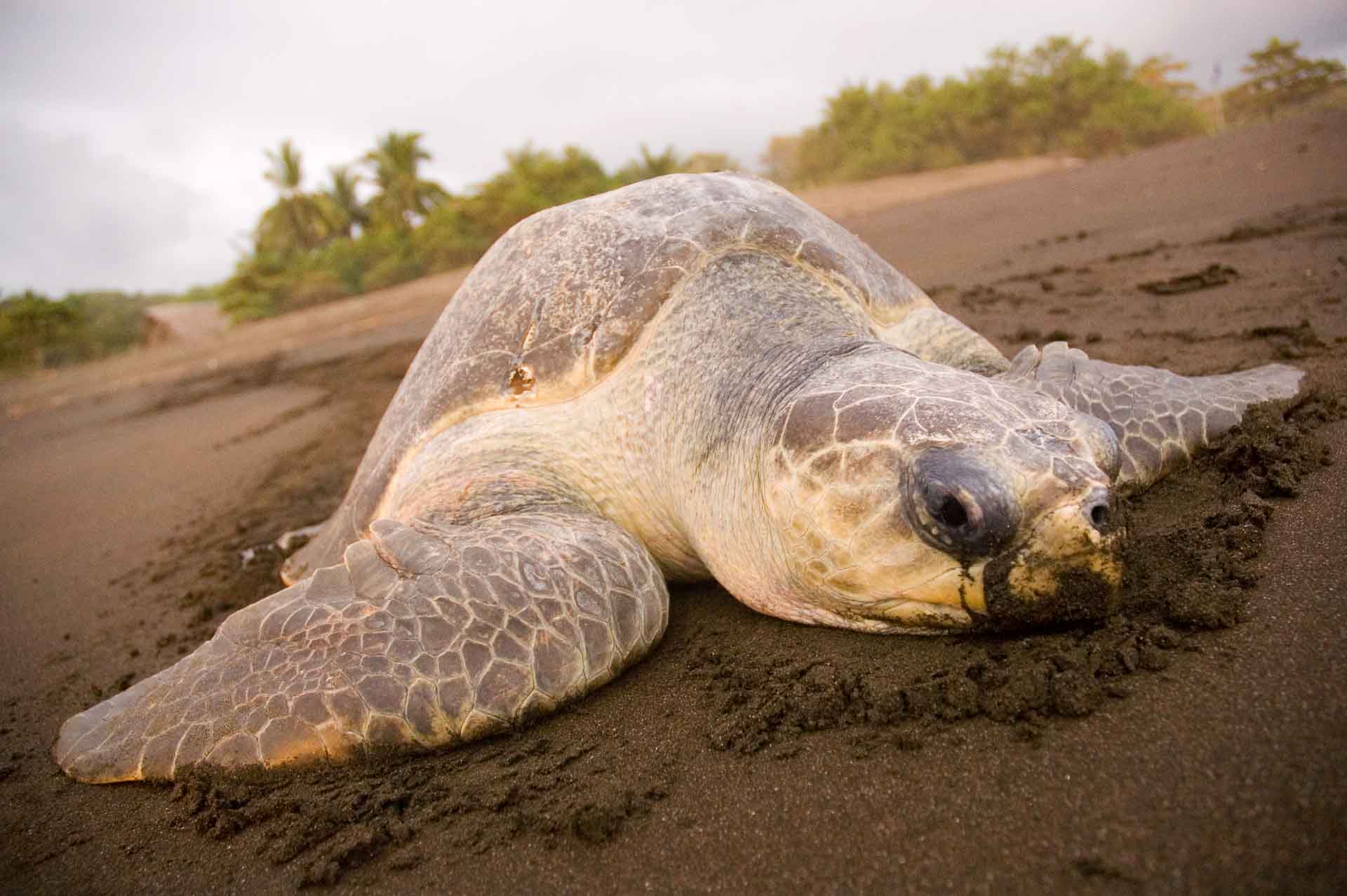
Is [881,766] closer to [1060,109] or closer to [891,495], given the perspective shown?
[891,495]

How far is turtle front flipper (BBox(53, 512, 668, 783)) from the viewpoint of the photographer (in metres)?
1.25

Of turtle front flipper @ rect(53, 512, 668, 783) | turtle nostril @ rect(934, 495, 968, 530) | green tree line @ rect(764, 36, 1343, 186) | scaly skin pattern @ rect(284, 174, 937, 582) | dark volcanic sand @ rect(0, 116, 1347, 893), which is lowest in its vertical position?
dark volcanic sand @ rect(0, 116, 1347, 893)

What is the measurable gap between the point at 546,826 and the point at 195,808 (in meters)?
0.66

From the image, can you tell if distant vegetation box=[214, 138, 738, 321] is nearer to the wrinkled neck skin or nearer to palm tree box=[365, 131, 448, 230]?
palm tree box=[365, 131, 448, 230]

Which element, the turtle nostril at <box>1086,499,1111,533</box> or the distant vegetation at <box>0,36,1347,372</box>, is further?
the distant vegetation at <box>0,36,1347,372</box>

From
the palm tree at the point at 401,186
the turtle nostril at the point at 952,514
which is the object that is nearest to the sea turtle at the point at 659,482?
the turtle nostril at the point at 952,514

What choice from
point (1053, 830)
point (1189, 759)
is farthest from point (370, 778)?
point (1189, 759)

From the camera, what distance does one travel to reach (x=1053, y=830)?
0.83 meters

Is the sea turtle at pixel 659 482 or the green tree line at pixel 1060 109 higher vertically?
the green tree line at pixel 1060 109

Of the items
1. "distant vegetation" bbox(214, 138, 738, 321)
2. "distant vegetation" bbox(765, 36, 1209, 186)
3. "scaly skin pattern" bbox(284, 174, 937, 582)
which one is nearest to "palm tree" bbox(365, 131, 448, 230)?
"distant vegetation" bbox(214, 138, 738, 321)

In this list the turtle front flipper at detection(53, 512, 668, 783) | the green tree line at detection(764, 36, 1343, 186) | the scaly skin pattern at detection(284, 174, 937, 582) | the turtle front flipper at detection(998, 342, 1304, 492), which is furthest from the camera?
the green tree line at detection(764, 36, 1343, 186)

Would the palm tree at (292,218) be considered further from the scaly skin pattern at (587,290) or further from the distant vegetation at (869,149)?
the scaly skin pattern at (587,290)

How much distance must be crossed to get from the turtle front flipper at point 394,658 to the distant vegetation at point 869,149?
57.3ft

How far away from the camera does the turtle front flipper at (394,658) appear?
1251 mm
